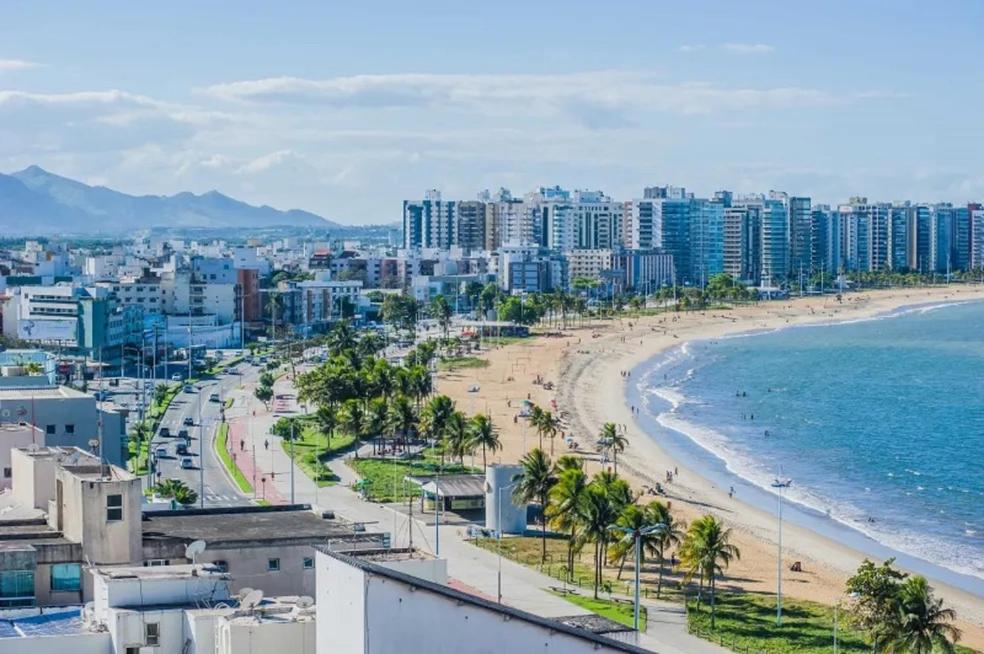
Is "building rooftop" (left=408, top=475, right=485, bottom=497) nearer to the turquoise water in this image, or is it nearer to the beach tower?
the beach tower

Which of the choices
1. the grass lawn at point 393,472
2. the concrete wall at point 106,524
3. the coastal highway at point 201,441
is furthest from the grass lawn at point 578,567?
the concrete wall at point 106,524

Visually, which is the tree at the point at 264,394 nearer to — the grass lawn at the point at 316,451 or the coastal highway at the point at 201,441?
the coastal highway at the point at 201,441

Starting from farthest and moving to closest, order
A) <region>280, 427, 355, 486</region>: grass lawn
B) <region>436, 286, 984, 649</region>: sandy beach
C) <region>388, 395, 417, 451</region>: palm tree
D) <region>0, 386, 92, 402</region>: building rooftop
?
1. <region>388, 395, 417, 451</region>: palm tree
2. <region>280, 427, 355, 486</region>: grass lawn
3. <region>436, 286, 984, 649</region>: sandy beach
4. <region>0, 386, 92, 402</region>: building rooftop

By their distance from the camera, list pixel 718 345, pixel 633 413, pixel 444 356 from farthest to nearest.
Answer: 1. pixel 718 345
2. pixel 444 356
3. pixel 633 413

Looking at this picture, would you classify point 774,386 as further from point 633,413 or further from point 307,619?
point 307,619

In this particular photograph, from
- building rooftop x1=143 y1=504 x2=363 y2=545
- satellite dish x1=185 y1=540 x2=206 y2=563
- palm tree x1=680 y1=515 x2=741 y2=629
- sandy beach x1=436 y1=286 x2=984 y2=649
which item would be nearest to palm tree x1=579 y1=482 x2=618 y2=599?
palm tree x1=680 y1=515 x2=741 y2=629

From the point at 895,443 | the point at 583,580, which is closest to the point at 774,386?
the point at 895,443
